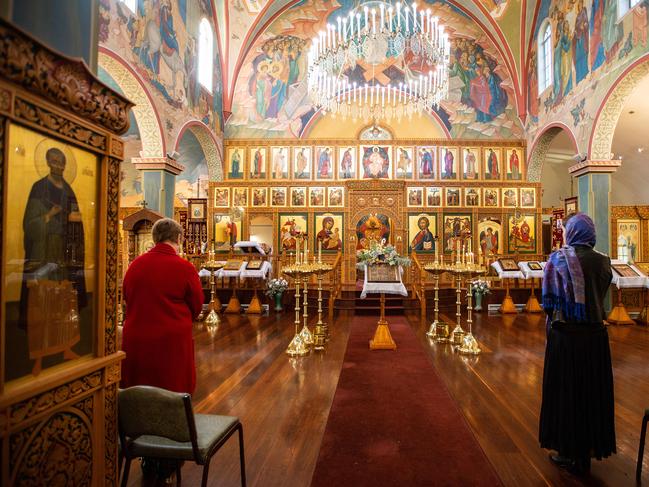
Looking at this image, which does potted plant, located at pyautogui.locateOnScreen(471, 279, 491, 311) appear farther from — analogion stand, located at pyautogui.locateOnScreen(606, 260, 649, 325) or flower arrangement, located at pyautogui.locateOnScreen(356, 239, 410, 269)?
flower arrangement, located at pyautogui.locateOnScreen(356, 239, 410, 269)

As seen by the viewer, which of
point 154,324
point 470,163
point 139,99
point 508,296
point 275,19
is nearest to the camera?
point 154,324

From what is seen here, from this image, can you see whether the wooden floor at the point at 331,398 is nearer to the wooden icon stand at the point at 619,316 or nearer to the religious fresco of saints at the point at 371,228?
the wooden icon stand at the point at 619,316

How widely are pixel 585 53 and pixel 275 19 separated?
11897 mm

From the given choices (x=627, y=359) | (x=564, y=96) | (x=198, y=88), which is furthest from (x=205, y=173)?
(x=627, y=359)

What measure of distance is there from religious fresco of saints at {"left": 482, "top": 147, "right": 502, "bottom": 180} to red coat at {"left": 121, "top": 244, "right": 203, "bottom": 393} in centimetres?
1556

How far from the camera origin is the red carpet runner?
10.0ft

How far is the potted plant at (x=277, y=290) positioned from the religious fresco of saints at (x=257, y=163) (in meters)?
6.12

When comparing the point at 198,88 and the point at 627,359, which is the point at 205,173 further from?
the point at 627,359

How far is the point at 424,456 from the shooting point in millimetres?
3363

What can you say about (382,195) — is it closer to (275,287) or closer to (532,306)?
(275,287)

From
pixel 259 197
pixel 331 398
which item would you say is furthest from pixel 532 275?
pixel 259 197

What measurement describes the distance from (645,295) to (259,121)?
47.5 feet

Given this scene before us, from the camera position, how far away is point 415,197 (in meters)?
15.8

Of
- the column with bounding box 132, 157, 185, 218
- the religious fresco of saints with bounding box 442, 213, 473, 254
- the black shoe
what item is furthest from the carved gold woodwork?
the religious fresco of saints with bounding box 442, 213, 473, 254
